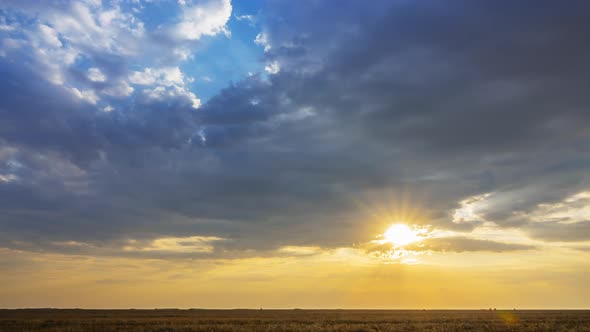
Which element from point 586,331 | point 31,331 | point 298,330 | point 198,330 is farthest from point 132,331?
point 586,331

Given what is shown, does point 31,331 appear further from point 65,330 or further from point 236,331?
point 236,331

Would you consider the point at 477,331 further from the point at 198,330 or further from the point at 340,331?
the point at 198,330

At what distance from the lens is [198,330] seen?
4600 cm

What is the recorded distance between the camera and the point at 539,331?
148 feet

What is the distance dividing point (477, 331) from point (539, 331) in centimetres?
570

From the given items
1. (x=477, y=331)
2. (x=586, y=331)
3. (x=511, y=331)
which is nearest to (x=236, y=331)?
(x=477, y=331)

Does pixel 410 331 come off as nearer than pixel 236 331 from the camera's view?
No

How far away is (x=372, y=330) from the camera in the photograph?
46594mm

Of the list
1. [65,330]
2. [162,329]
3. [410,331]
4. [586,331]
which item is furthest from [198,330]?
[586,331]

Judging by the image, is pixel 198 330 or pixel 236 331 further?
pixel 198 330

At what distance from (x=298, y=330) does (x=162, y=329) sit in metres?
14.3

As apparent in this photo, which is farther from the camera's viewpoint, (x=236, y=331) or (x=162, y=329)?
(x=162, y=329)

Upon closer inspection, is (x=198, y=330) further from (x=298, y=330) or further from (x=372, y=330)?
(x=372, y=330)

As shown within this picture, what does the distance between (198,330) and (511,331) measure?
31079 millimetres
